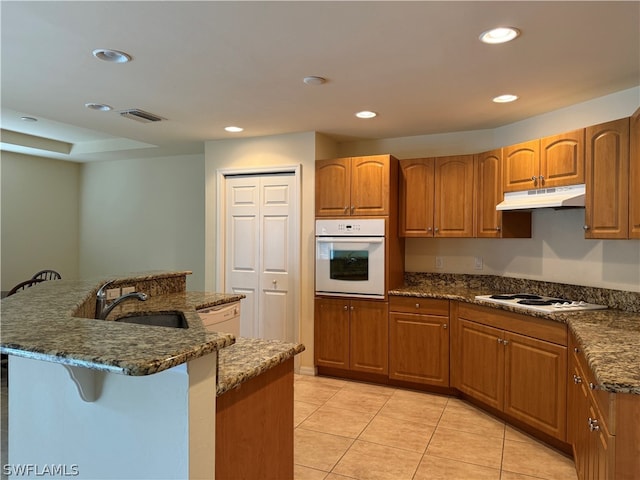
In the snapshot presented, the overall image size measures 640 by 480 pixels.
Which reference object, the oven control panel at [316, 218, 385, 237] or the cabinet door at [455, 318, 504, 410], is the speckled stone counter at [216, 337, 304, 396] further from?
the oven control panel at [316, 218, 385, 237]

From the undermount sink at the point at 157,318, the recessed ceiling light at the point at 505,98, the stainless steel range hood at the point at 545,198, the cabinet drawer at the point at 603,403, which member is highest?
the recessed ceiling light at the point at 505,98

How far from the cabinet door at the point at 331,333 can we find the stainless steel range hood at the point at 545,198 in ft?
5.61

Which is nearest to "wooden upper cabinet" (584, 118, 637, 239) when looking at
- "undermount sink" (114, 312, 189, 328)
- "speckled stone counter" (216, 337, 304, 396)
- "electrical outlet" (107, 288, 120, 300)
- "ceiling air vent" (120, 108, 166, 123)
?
"speckled stone counter" (216, 337, 304, 396)

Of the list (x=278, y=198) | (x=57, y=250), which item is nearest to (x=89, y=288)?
(x=278, y=198)

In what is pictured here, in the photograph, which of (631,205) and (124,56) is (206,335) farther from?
(631,205)

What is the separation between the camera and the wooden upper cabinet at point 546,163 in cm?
282

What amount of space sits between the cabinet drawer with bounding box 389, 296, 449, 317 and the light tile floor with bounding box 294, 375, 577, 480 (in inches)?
29.8

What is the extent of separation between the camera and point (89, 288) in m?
2.40

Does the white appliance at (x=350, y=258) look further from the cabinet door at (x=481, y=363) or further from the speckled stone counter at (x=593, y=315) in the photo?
the cabinet door at (x=481, y=363)

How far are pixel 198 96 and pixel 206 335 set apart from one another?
2339mm

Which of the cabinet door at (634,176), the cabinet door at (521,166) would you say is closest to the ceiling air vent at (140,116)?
the cabinet door at (521,166)

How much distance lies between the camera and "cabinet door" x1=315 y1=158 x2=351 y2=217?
4035 mm

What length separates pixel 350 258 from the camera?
398 cm

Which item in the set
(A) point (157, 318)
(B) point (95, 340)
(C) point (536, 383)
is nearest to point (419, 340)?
(C) point (536, 383)
